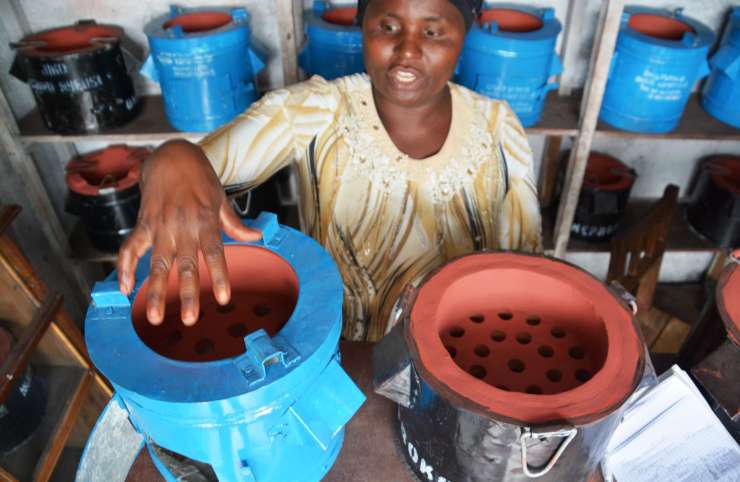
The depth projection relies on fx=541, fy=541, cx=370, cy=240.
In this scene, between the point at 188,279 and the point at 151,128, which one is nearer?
the point at 188,279

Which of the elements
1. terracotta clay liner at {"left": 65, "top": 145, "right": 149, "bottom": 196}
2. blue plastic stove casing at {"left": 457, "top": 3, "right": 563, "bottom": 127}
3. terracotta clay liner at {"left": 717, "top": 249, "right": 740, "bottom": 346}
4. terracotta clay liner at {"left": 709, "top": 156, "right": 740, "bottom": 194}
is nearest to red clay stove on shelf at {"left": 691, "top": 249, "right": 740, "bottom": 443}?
terracotta clay liner at {"left": 717, "top": 249, "right": 740, "bottom": 346}

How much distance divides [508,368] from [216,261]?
0.44 metres

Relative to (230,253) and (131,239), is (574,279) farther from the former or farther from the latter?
(131,239)

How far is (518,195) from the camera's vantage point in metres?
1.32

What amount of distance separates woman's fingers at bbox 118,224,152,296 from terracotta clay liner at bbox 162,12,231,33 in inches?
59.1

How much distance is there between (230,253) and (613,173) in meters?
2.05

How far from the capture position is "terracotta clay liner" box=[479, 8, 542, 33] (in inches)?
77.7

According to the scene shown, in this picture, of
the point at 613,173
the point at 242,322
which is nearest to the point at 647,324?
the point at 613,173

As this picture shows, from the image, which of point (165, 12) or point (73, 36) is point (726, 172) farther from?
point (73, 36)

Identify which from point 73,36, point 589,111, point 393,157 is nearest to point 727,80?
point 589,111

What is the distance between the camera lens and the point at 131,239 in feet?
2.40

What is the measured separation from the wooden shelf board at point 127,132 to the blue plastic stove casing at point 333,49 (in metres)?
0.53

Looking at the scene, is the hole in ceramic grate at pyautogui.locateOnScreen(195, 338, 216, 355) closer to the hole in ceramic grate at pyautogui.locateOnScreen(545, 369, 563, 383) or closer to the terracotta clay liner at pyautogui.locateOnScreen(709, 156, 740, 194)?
the hole in ceramic grate at pyautogui.locateOnScreen(545, 369, 563, 383)

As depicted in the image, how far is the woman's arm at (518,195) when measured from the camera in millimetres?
1323
